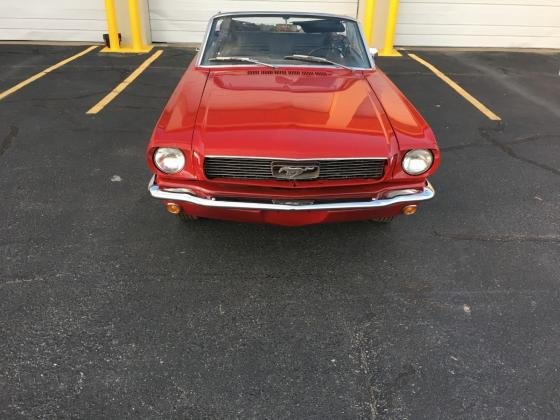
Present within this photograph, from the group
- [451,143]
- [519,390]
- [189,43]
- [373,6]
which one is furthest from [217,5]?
[519,390]

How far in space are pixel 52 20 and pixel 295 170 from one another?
9.54 metres

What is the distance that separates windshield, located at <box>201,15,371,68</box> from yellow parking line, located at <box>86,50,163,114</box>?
2.70m

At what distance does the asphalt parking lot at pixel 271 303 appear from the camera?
223cm

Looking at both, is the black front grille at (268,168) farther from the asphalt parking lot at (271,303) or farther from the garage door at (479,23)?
the garage door at (479,23)

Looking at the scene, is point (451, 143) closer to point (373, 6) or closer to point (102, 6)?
point (373, 6)

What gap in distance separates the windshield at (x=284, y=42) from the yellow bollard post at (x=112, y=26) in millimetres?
6115

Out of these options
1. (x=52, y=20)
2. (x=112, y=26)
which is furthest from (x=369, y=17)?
(x=52, y=20)

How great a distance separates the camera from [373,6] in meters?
9.60

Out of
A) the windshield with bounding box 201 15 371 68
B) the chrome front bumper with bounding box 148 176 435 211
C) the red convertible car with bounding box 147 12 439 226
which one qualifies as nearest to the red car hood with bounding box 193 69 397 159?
the red convertible car with bounding box 147 12 439 226

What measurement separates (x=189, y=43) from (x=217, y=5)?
1041 millimetres

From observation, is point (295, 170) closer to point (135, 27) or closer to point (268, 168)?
point (268, 168)

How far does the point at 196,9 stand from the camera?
9875mm

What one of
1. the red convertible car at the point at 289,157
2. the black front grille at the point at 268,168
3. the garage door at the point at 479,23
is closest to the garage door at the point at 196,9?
the garage door at the point at 479,23

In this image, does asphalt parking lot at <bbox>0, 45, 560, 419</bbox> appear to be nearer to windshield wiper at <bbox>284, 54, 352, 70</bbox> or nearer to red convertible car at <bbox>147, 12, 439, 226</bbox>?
red convertible car at <bbox>147, 12, 439, 226</bbox>
